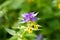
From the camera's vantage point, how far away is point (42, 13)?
6.93 feet

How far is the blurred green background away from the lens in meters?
2.08

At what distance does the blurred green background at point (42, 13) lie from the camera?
2.08 m

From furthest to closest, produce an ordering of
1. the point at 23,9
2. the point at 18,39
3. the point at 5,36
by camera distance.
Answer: the point at 23,9, the point at 5,36, the point at 18,39

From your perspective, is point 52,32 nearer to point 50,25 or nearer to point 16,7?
point 50,25

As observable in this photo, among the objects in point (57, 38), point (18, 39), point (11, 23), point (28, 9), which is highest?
point (28, 9)

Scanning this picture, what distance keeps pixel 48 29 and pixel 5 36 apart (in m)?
0.40

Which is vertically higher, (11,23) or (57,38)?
(11,23)

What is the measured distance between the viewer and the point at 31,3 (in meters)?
2.17

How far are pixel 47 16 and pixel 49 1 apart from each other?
6.1 inches

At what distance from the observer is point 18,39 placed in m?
1.40

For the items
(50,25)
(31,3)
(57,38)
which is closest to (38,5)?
(31,3)


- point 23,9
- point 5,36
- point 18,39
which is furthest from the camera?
point 23,9

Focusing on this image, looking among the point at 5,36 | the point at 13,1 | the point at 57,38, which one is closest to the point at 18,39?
the point at 5,36

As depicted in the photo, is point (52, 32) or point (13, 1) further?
point (13, 1)
